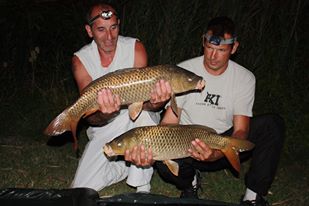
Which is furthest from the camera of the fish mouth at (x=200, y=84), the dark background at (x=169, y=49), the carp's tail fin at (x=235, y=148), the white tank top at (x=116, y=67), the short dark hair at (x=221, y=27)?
the dark background at (x=169, y=49)

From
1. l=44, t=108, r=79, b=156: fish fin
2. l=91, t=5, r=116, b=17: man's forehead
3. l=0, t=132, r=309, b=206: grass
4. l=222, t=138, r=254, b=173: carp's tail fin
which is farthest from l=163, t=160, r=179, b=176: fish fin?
l=91, t=5, r=116, b=17: man's forehead

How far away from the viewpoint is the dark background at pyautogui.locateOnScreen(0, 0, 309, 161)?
4.80 m

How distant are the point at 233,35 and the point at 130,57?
0.80 meters

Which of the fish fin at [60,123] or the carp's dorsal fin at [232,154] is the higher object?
the fish fin at [60,123]

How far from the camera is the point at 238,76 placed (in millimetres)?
3092

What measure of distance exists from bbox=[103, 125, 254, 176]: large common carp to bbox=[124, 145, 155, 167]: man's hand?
0.03m

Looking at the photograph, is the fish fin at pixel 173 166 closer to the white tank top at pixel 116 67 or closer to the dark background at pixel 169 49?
the white tank top at pixel 116 67

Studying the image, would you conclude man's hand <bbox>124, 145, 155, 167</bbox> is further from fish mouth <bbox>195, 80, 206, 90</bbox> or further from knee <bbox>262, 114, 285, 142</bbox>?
knee <bbox>262, 114, 285, 142</bbox>

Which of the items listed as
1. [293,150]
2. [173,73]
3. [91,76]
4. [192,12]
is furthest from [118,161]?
[192,12]

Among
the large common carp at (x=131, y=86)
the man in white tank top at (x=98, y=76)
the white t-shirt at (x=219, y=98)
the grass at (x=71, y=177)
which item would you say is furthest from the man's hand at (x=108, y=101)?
the grass at (x=71, y=177)

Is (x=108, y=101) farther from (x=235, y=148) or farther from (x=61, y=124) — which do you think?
(x=235, y=148)

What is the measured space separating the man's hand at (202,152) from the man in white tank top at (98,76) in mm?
478

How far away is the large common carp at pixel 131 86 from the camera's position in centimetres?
280

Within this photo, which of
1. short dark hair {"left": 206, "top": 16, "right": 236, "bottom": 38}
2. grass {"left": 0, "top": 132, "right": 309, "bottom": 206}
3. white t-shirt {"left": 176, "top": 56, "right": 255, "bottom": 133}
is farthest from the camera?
grass {"left": 0, "top": 132, "right": 309, "bottom": 206}
